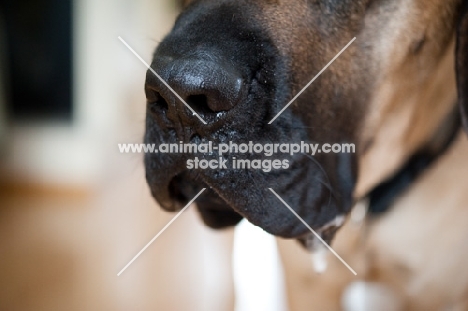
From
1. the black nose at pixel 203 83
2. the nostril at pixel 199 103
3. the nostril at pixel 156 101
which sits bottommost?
the nostril at pixel 156 101

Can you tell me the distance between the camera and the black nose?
1.75ft

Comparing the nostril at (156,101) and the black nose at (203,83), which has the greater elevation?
the black nose at (203,83)

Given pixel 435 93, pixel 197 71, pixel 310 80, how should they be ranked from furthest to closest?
pixel 435 93 → pixel 310 80 → pixel 197 71

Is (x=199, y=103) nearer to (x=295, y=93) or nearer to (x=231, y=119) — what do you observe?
(x=231, y=119)

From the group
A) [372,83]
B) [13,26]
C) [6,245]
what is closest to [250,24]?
[372,83]

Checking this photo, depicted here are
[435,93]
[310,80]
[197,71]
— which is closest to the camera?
[197,71]

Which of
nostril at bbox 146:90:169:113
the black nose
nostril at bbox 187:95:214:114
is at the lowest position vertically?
nostril at bbox 146:90:169:113

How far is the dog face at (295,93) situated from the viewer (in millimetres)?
562

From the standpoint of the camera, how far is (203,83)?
532mm

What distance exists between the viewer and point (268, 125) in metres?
0.59

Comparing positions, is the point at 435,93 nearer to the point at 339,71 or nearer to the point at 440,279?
the point at 339,71

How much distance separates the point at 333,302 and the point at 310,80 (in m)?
0.44

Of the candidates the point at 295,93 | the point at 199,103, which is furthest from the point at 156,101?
the point at 295,93

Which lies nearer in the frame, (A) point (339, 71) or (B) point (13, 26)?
(A) point (339, 71)
